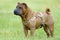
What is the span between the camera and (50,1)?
105ft

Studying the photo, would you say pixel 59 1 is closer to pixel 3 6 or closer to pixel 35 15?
pixel 3 6

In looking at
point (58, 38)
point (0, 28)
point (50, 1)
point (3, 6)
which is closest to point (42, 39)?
point (58, 38)

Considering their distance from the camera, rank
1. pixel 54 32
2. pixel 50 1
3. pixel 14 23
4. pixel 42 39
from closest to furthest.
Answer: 1. pixel 42 39
2. pixel 54 32
3. pixel 14 23
4. pixel 50 1

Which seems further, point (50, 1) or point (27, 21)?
point (50, 1)

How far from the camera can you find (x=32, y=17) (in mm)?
14078

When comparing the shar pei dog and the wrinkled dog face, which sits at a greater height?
the wrinkled dog face

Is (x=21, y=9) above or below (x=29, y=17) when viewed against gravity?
above

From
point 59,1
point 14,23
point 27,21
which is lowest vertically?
point 59,1

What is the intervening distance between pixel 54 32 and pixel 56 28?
1.29 meters

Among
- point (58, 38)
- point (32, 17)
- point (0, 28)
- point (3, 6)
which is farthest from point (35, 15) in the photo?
point (3, 6)

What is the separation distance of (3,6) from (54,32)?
1208 centimetres

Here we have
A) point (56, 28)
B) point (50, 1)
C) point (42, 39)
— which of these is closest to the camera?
point (42, 39)

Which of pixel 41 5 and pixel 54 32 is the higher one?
pixel 54 32

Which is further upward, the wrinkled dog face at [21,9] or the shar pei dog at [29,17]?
the wrinkled dog face at [21,9]
